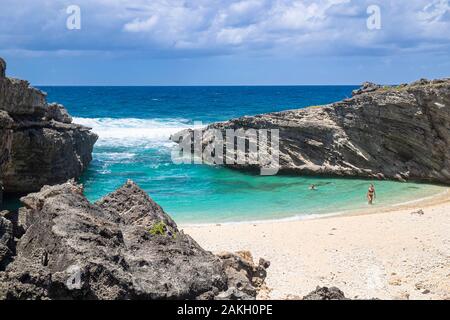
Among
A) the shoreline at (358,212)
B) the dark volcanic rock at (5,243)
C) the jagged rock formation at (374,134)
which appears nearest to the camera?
the dark volcanic rock at (5,243)

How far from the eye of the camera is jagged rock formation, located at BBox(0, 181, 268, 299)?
8.17 meters

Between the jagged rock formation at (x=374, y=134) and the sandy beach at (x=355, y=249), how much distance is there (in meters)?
6.65

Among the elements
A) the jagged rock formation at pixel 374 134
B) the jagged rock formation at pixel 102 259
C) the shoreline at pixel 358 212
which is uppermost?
the jagged rock formation at pixel 374 134

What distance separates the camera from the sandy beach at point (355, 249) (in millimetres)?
14656

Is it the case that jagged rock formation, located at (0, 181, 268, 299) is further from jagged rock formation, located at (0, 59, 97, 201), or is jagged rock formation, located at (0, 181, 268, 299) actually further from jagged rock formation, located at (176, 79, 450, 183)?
jagged rock formation, located at (176, 79, 450, 183)

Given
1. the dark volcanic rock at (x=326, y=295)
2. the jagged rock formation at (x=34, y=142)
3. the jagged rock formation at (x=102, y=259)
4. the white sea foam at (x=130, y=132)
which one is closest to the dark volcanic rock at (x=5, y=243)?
the jagged rock formation at (x=102, y=259)

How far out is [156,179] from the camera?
35.7 metres

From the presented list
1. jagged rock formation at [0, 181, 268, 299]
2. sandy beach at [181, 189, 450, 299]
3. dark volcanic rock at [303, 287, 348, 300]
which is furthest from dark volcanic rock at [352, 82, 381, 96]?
dark volcanic rock at [303, 287, 348, 300]

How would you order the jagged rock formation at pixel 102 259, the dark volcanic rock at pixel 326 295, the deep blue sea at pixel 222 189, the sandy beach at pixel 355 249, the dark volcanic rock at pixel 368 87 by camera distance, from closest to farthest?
the jagged rock formation at pixel 102 259 < the dark volcanic rock at pixel 326 295 < the sandy beach at pixel 355 249 < the deep blue sea at pixel 222 189 < the dark volcanic rock at pixel 368 87

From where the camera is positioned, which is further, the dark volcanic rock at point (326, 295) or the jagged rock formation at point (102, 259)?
the dark volcanic rock at point (326, 295)

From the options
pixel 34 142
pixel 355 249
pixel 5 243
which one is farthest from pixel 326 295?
pixel 34 142

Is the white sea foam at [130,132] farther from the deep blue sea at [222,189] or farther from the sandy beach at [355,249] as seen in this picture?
the sandy beach at [355,249]

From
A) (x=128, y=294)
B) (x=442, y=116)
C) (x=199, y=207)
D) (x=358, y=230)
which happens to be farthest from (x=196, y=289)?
(x=442, y=116)
